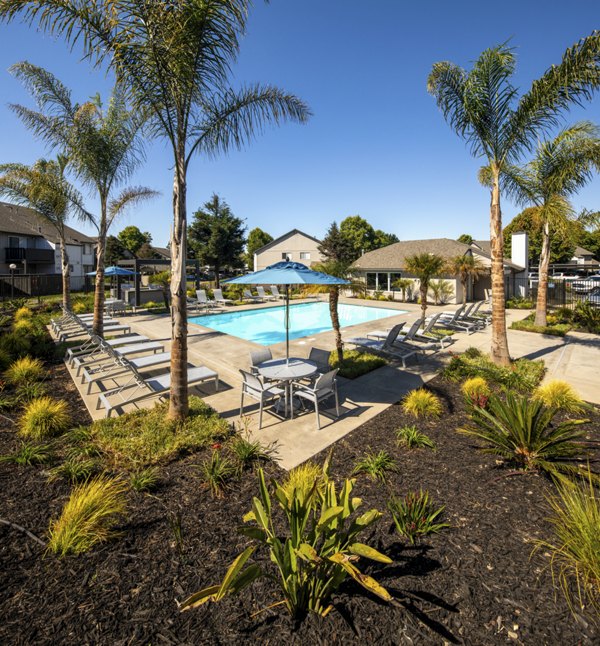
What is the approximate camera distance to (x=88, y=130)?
1043 cm

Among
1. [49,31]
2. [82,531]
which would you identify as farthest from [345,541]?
[49,31]

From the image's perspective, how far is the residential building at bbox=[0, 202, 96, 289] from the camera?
35.6 meters

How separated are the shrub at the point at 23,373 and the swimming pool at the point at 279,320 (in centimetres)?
798

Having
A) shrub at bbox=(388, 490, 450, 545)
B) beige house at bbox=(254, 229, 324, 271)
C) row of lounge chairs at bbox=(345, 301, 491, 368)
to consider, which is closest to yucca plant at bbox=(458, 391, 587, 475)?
shrub at bbox=(388, 490, 450, 545)

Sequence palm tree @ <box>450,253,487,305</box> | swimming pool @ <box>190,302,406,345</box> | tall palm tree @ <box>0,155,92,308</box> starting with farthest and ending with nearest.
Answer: palm tree @ <box>450,253,487,305</box> → swimming pool @ <box>190,302,406,345</box> → tall palm tree @ <box>0,155,92,308</box>

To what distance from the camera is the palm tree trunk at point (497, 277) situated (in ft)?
29.1

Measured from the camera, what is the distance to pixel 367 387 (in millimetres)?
8031

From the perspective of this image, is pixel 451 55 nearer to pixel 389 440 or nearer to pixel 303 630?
pixel 389 440

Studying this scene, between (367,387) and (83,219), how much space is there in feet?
42.4

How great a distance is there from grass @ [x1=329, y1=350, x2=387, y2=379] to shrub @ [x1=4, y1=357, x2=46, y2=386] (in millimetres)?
7619

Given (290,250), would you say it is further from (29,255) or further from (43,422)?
(43,422)

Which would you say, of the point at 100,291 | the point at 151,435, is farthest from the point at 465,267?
the point at 151,435

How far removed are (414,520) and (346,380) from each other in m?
5.25

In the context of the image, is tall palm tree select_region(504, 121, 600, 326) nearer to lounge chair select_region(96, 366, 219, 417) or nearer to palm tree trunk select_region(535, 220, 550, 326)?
palm tree trunk select_region(535, 220, 550, 326)
